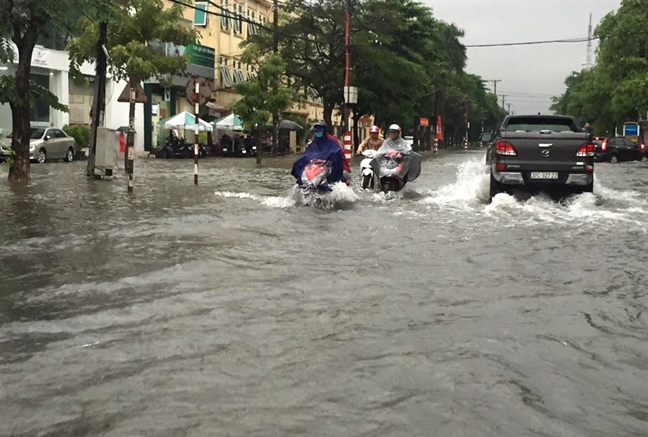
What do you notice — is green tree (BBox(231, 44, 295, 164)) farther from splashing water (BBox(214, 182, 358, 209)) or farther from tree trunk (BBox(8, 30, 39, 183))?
splashing water (BBox(214, 182, 358, 209))

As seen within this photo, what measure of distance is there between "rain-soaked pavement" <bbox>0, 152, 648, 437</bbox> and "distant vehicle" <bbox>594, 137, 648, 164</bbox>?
3560 centimetres

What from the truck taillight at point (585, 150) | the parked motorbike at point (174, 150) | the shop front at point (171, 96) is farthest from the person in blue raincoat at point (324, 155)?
the shop front at point (171, 96)

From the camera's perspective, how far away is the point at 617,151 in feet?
151

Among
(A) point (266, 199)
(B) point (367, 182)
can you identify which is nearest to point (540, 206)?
(B) point (367, 182)

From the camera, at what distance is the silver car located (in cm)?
3180

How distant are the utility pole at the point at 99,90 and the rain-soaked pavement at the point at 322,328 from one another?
9263 millimetres

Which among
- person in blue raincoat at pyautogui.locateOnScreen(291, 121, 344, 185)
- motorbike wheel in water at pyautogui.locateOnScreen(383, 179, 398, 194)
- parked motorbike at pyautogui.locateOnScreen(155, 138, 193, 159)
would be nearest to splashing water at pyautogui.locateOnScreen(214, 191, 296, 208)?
person in blue raincoat at pyautogui.locateOnScreen(291, 121, 344, 185)

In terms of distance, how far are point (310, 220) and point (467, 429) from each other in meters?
8.72

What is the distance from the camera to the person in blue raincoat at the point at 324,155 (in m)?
15.1

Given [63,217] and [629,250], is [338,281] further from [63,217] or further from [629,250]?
[63,217]

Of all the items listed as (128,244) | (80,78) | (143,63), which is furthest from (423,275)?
(143,63)

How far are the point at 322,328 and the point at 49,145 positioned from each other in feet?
95.0

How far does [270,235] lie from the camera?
436 inches

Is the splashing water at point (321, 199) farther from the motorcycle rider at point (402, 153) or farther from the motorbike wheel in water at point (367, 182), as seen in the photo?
the motorbike wheel in water at point (367, 182)
